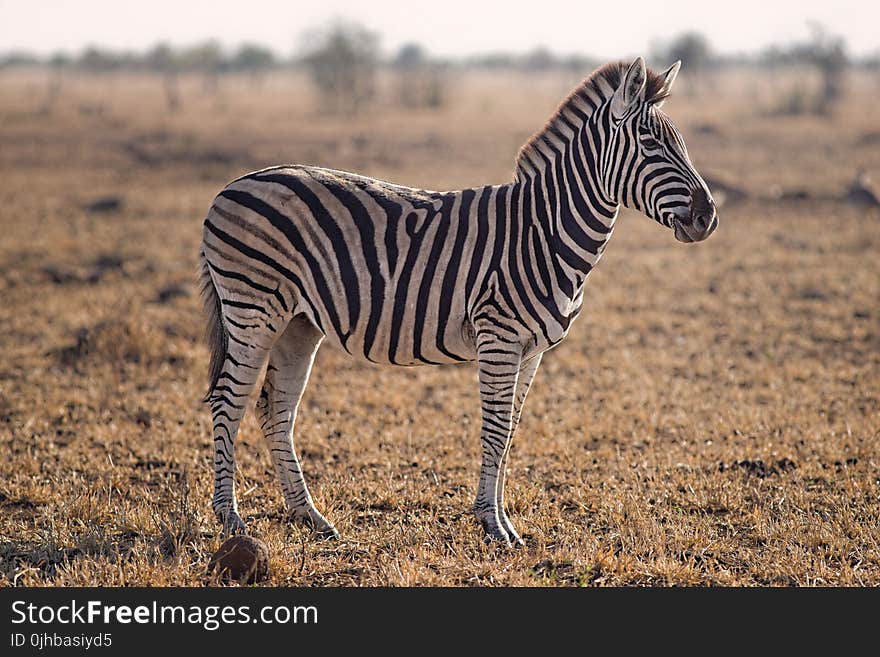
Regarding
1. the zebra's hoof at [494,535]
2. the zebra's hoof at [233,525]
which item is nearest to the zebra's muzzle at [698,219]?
the zebra's hoof at [494,535]

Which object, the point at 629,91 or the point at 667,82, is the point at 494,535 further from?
the point at 667,82

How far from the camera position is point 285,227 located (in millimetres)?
5188

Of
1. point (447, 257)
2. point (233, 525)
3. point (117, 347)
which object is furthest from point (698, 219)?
point (117, 347)

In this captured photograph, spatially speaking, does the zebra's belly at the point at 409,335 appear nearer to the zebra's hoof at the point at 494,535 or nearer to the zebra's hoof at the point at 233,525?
the zebra's hoof at the point at 494,535

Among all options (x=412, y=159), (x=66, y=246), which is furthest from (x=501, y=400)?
(x=412, y=159)

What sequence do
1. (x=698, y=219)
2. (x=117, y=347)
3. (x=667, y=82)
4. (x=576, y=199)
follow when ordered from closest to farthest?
(x=698, y=219) → (x=667, y=82) → (x=576, y=199) → (x=117, y=347)

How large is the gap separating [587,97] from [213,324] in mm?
2734

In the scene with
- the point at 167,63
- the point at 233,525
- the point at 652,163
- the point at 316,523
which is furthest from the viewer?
the point at 167,63

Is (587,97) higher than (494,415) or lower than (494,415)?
higher

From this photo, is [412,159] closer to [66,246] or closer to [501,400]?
[66,246]

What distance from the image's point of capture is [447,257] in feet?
16.9

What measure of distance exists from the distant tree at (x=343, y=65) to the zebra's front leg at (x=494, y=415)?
36.0m

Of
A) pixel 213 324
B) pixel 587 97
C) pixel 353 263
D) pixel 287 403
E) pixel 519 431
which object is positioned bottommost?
pixel 519 431

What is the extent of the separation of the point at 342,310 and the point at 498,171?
672 inches
